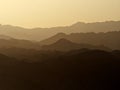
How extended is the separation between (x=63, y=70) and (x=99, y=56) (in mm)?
16964

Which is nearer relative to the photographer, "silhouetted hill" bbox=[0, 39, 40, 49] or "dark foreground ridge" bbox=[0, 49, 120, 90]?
"dark foreground ridge" bbox=[0, 49, 120, 90]

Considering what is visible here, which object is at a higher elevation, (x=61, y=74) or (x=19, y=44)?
(x=19, y=44)

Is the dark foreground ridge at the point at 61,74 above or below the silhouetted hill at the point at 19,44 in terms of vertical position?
below

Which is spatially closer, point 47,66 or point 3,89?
point 3,89

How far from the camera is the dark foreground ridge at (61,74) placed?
73.5 m

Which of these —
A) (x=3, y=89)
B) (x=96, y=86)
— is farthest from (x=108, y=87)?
(x=3, y=89)

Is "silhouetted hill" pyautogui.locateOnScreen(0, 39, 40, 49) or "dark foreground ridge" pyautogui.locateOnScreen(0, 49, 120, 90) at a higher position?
"silhouetted hill" pyautogui.locateOnScreen(0, 39, 40, 49)

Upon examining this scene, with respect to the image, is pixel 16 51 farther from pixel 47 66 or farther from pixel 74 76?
pixel 74 76

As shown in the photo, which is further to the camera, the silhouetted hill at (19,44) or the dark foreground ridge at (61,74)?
the silhouetted hill at (19,44)

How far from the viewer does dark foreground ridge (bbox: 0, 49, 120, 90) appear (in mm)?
73500

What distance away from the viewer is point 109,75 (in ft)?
257

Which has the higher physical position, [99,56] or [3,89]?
[99,56]

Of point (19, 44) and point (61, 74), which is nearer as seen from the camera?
point (61, 74)

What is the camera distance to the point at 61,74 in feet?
259
